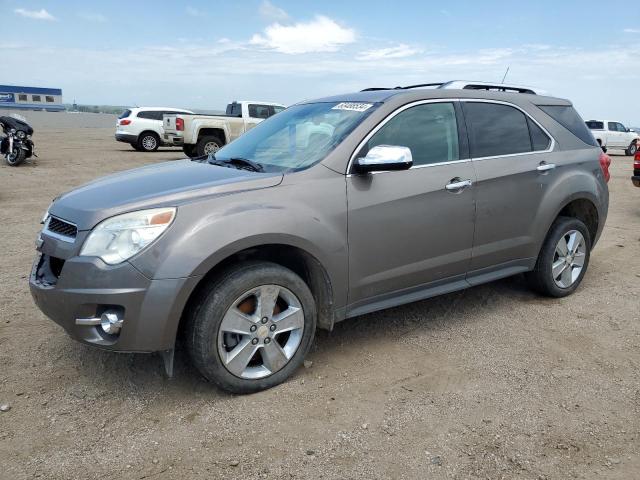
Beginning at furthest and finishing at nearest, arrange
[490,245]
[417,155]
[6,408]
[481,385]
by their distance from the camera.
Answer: [490,245], [417,155], [481,385], [6,408]

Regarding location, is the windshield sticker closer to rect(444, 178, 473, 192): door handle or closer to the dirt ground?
rect(444, 178, 473, 192): door handle

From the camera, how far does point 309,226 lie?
10.0 ft

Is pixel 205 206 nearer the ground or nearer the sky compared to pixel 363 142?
nearer the ground

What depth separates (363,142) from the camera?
3.37 m

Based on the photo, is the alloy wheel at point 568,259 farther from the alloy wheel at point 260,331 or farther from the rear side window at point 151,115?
the rear side window at point 151,115

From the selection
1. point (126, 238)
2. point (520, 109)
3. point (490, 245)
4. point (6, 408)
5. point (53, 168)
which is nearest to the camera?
point (126, 238)

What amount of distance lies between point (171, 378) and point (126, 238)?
3.25 feet

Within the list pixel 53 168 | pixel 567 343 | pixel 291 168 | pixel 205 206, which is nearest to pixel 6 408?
pixel 205 206

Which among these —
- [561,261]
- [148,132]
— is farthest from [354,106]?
[148,132]

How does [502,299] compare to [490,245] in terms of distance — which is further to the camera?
[502,299]

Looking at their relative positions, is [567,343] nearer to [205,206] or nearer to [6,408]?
[205,206]

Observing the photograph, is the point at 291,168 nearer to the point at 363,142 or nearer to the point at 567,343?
the point at 363,142

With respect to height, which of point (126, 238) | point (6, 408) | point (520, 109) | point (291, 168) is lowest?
point (6, 408)

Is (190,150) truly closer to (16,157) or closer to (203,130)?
(203,130)
